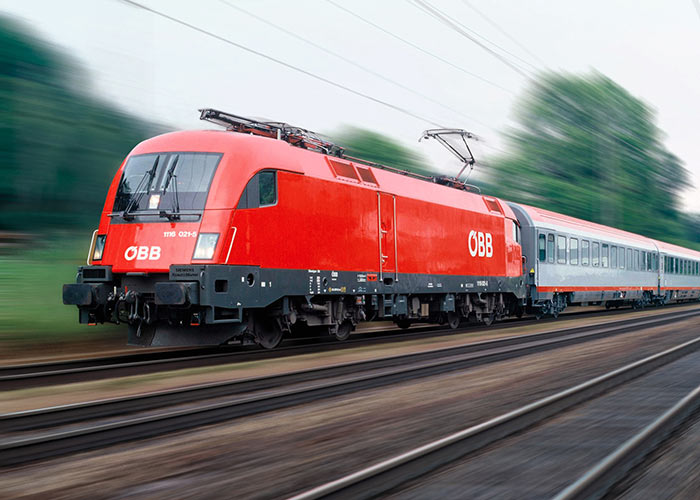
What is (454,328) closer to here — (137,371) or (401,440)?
(137,371)

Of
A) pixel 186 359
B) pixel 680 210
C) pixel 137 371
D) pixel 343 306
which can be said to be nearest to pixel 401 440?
pixel 137 371

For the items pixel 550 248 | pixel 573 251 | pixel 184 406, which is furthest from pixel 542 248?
pixel 184 406

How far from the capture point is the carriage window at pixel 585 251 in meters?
24.4

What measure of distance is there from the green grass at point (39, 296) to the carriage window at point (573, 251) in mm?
16233

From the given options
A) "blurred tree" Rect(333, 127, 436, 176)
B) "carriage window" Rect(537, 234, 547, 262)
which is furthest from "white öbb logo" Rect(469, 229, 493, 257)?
"blurred tree" Rect(333, 127, 436, 176)

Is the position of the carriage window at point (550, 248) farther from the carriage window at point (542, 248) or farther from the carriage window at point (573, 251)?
the carriage window at point (573, 251)

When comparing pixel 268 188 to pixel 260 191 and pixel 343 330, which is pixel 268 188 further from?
pixel 343 330

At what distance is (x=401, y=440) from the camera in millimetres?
5297

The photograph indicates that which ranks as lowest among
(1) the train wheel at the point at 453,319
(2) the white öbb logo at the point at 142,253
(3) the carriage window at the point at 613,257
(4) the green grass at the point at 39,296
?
(1) the train wheel at the point at 453,319

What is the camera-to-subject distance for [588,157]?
4666 cm

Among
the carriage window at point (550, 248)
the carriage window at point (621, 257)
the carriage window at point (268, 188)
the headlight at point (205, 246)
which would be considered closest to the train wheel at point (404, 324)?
the carriage window at point (550, 248)

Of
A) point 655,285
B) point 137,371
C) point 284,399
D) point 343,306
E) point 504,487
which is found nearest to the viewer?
point 504,487

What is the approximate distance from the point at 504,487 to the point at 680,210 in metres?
59.6

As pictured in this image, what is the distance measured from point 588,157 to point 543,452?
45497 mm
